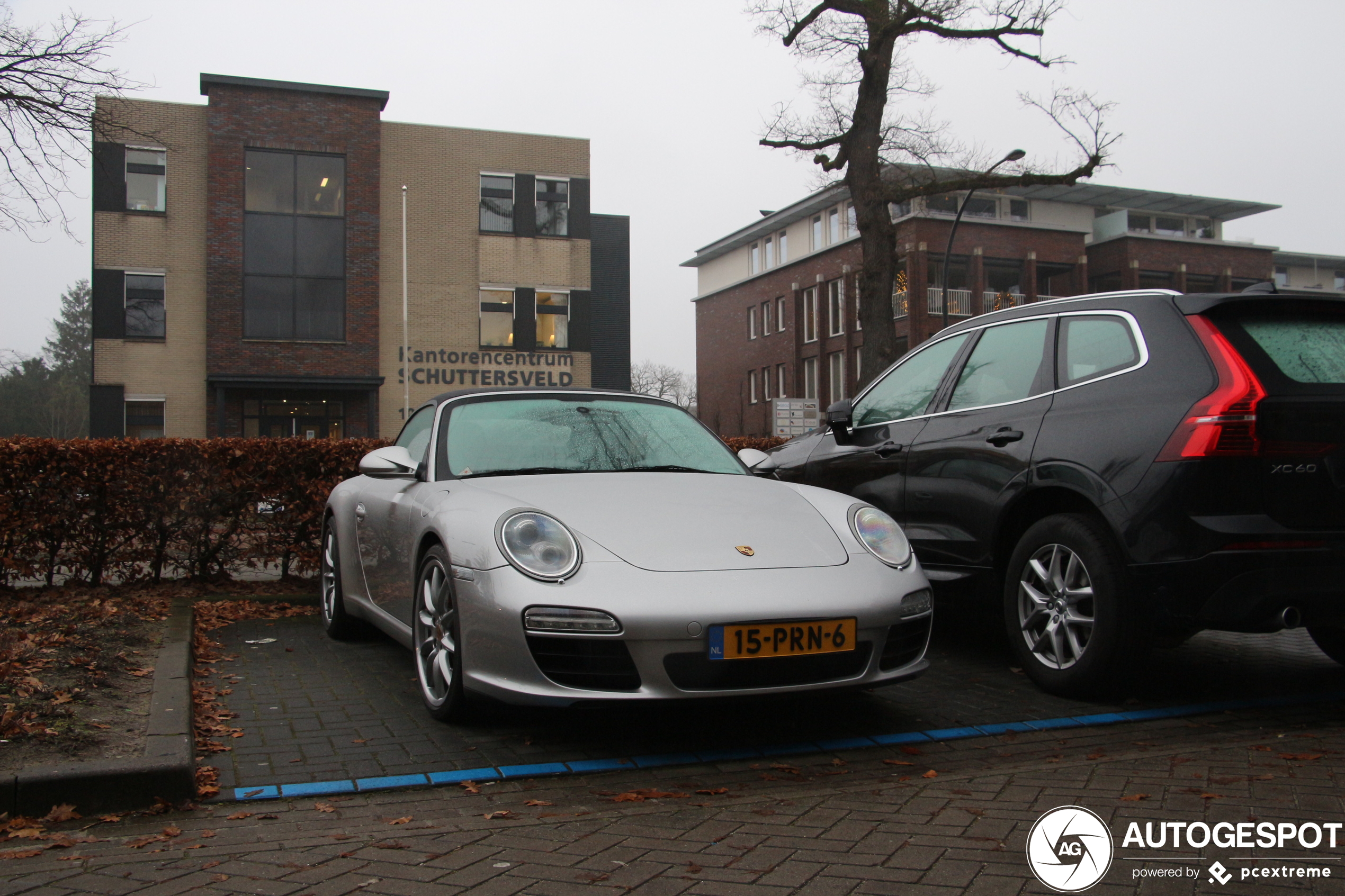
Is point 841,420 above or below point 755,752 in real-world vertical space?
above

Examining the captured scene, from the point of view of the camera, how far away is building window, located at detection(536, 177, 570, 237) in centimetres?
3234

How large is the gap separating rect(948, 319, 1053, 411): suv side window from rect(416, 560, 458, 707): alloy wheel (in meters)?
2.84

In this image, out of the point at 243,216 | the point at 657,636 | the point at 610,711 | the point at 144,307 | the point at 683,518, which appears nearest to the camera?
the point at 657,636

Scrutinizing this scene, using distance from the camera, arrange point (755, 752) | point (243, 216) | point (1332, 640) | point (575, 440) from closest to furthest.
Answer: point (755, 752) → point (575, 440) → point (1332, 640) → point (243, 216)

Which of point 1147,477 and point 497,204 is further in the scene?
point 497,204

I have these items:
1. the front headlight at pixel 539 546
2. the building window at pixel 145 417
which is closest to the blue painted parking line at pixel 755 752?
the front headlight at pixel 539 546

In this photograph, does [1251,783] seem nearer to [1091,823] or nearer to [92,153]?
[1091,823]

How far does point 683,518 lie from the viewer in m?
4.14

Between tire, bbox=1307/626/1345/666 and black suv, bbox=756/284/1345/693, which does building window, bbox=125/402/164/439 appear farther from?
tire, bbox=1307/626/1345/666

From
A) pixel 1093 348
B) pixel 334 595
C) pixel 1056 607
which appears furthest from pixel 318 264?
pixel 1056 607

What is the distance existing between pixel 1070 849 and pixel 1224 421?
194cm

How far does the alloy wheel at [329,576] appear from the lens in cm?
637

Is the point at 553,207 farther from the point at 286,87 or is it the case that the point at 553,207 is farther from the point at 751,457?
the point at 751,457

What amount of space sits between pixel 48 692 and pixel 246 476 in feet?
13.9
